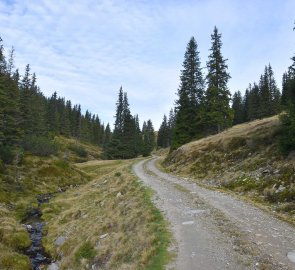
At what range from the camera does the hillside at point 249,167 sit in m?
21.2

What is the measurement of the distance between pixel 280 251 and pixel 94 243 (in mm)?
9837

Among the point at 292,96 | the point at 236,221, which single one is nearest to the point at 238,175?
the point at 292,96

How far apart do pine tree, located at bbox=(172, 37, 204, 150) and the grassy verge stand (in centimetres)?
3182

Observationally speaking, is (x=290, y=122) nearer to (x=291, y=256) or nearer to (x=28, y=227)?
(x=291, y=256)

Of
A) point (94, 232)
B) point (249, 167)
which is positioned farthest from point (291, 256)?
point (249, 167)

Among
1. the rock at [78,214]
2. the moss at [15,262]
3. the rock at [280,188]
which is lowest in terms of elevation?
the moss at [15,262]

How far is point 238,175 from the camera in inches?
1110

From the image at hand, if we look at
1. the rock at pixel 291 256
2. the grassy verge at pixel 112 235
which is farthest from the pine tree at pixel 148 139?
Answer: the rock at pixel 291 256

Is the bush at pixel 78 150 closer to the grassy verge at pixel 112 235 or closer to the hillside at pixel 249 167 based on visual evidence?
the hillside at pixel 249 167

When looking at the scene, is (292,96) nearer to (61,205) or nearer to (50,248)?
(50,248)

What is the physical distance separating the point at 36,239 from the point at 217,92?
3801 cm

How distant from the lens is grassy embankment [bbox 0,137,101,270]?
19572 millimetres

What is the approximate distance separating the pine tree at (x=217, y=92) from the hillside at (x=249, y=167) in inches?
396

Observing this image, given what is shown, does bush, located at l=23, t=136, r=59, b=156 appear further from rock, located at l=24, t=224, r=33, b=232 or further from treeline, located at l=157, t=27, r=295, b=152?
rock, located at l=24, t=224, r=33, b=232
